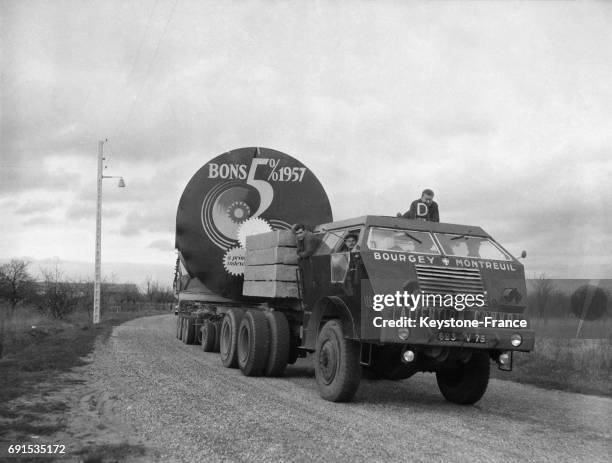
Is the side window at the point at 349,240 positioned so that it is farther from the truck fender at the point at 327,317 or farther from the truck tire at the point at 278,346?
the truck tire at the point at 278,346

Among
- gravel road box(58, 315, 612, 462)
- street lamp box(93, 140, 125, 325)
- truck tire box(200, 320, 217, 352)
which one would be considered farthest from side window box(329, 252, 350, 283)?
street lamp box(93, 140, 125, 325)

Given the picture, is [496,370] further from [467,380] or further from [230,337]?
[230,337]

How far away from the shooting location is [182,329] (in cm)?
2011

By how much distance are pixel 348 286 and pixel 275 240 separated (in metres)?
3.04

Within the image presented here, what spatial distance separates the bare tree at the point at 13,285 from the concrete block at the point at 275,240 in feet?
91.0

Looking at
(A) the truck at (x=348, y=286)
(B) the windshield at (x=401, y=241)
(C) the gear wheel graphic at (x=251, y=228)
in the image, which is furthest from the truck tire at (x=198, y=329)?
(B) the windshield at (x=401, y=241)

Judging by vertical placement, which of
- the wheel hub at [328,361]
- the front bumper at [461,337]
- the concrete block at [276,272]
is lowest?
the wheel hub at [328,361]

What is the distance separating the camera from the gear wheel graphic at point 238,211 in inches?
547

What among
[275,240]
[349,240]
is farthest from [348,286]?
[275,240]

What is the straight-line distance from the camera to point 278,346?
11.5 m

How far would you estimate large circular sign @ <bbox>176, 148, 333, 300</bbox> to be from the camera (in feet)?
45.6

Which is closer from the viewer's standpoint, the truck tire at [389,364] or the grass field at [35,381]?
the grass field at [35,381]

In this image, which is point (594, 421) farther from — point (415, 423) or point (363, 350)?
point (363, 350)

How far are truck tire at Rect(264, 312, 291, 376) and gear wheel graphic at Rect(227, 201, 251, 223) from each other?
2928 mm
